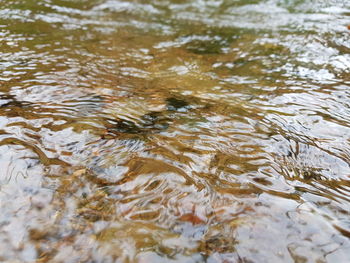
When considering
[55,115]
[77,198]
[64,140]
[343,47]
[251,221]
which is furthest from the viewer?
[343,47]

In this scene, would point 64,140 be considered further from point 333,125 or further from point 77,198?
point 333,125

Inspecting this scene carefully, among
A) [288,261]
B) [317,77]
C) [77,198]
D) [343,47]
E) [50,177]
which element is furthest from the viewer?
[343,47]

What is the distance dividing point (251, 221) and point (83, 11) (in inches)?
294

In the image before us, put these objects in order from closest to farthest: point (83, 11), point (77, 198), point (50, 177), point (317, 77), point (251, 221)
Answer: point (251, 221)
point (77, 198)
point (50, 177)
point (317, 77)
point (83, 11)

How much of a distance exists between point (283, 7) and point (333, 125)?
5717mm

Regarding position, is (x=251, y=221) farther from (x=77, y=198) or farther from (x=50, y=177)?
(x=50, y=177)

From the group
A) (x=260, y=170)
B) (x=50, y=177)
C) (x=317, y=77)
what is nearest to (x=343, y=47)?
(x=317, y=77)

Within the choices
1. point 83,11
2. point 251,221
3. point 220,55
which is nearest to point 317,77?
point 220,55

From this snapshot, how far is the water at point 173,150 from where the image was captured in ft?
6.75

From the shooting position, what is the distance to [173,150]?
2.90 meters

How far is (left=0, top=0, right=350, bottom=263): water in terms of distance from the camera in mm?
2059

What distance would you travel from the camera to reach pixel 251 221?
2.18 meters

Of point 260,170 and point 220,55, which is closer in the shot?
point 260,170

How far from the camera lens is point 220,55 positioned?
5793 mm
